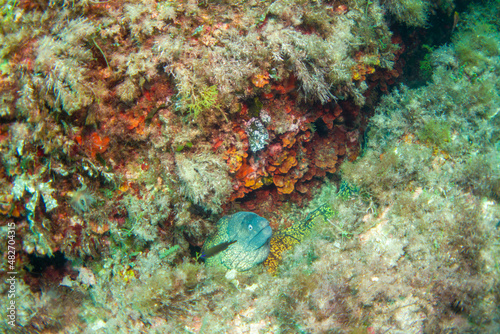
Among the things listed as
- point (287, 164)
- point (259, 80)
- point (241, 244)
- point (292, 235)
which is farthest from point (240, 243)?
point (259, 80)

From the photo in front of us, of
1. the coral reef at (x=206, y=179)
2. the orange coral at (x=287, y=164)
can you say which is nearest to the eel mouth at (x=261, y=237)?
the coral reef at (x=206, y=179)

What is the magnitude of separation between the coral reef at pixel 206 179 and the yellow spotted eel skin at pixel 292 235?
0.10m

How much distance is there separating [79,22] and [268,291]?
3.72 meters

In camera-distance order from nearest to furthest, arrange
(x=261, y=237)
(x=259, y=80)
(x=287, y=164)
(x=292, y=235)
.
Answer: (x=259, y=80) → (x=261, y=237) → (x=287, y=164) → (x=292, y=235)

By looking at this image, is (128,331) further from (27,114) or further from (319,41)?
(319,41)

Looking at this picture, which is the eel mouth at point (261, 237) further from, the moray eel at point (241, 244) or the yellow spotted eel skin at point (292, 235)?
the yellow spotted eel skin at point (292, 235)

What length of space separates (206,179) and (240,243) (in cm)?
111

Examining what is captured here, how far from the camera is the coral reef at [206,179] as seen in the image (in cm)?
238

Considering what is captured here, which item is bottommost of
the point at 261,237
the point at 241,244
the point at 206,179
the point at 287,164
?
the point at 241,244

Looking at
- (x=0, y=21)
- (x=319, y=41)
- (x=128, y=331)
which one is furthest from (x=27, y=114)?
(x=319, y=41)

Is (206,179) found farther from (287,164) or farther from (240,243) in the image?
(287,164)

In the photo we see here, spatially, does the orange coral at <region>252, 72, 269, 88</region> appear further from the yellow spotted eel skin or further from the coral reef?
the yellow spotted eel skin

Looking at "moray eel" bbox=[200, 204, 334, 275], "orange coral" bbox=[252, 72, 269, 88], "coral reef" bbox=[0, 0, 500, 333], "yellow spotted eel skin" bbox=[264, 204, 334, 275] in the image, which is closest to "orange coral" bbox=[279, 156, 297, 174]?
"coral reef" bbox=[0, 0, 500, 333]

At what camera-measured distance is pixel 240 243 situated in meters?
3.33
